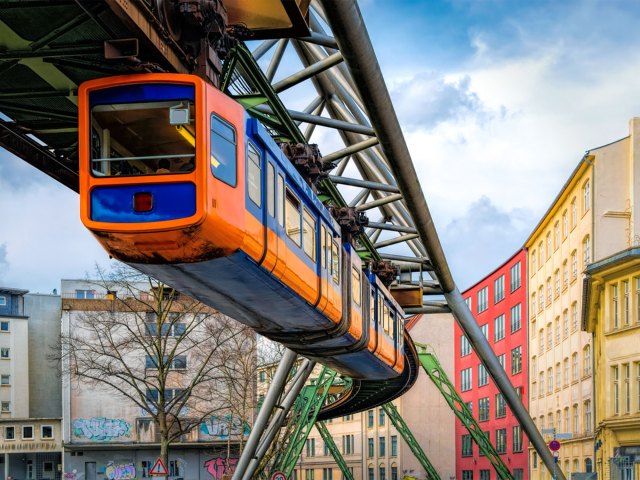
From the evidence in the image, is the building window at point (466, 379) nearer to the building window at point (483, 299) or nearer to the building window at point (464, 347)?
the building window at point (464, 347)

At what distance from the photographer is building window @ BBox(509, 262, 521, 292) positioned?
7006 cm

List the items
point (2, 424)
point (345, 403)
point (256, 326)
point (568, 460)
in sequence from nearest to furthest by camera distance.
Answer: point (256, 326)
point (345, 403)
point (568, 460)
point (2, 424)

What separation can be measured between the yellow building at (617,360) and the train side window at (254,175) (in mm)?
25620

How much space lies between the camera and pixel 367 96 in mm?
14508

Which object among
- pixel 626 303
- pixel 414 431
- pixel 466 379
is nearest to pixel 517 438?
pixel 414 431

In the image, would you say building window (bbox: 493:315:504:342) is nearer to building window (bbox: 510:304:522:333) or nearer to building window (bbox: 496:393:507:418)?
building window (bbox: 510:304:522:333)

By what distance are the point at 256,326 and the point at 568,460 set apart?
39.3m

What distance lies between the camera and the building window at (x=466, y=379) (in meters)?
83.1

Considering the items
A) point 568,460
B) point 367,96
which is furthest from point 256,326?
point 568,460

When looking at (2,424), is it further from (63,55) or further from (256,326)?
(63,55)

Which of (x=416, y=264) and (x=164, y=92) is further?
(x=416, y=264)

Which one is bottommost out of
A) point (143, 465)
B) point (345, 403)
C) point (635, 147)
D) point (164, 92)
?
point (143, 465)

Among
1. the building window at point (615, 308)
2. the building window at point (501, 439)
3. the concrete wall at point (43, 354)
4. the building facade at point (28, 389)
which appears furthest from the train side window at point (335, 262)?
the concrete wall at point (43, 354)

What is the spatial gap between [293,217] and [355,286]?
638 centimetres
